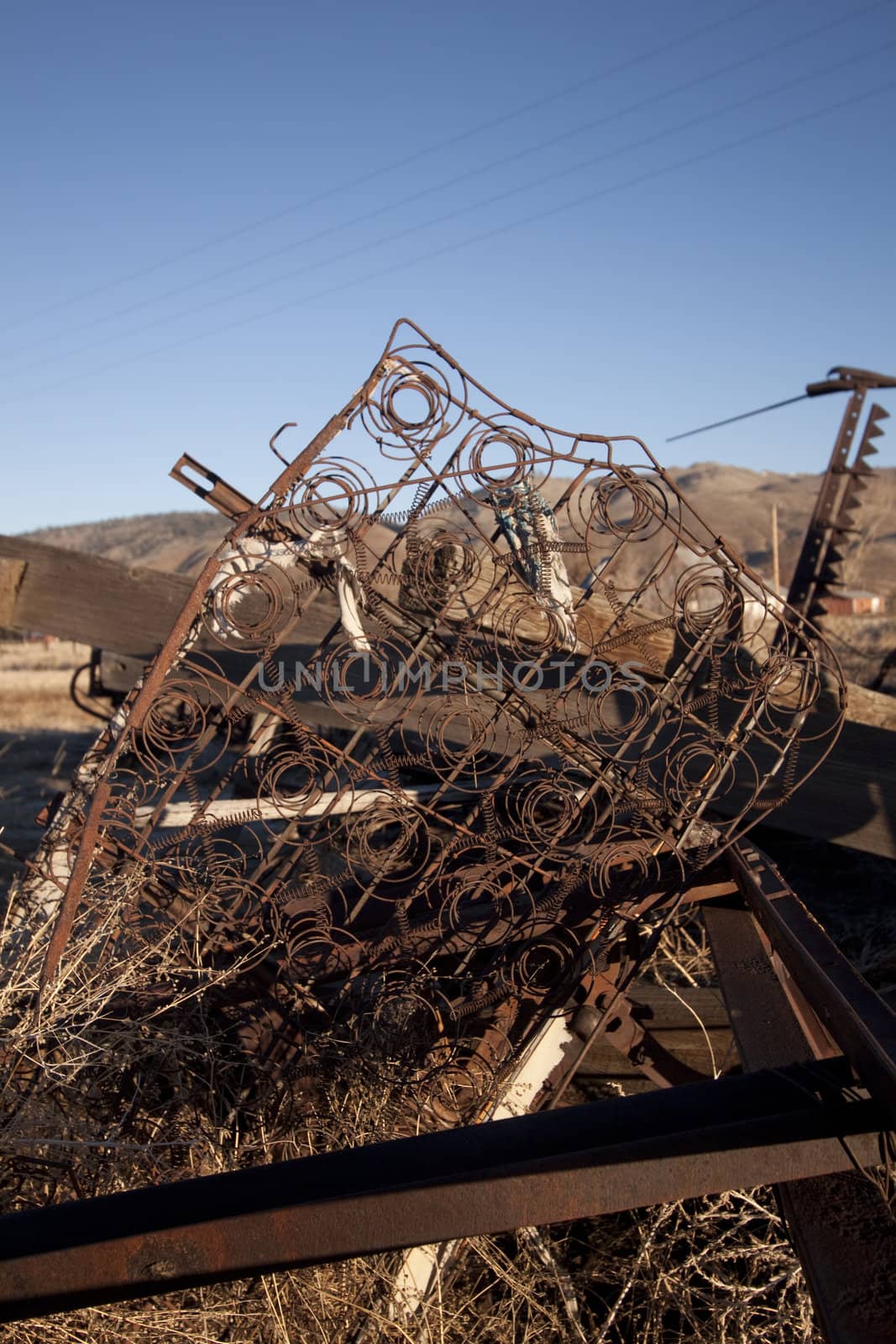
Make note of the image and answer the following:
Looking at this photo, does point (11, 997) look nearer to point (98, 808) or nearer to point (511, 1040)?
point (98, 808)

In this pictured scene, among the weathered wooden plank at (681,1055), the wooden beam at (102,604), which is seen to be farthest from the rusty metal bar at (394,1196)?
the wooden beam at (102,604)

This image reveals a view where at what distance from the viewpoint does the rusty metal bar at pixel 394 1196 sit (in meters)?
1.33

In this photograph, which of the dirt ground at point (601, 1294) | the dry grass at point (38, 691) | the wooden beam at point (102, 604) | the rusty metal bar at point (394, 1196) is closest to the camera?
the rusty metal bar at point (394, 1196)

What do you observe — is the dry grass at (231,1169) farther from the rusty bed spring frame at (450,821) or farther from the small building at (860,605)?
the small building at (860,605)

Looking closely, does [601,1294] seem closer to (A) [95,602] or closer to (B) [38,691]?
(A) [95,602]

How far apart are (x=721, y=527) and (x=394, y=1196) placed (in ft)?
→ 162

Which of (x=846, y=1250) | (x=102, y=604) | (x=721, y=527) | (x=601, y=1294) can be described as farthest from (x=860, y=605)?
(x=721, y=527)

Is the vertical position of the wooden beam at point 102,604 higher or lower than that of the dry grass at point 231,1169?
higher

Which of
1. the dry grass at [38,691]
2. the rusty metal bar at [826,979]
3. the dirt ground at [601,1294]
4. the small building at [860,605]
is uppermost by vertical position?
the small building at [860,605]

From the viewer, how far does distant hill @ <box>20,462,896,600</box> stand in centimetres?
3988

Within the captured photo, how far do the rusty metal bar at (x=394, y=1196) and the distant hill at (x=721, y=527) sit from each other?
102 feet

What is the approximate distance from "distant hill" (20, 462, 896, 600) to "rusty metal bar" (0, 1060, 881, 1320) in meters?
31.0

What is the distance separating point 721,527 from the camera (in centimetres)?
4819

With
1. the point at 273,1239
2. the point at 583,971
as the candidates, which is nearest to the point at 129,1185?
the point at 583,971
